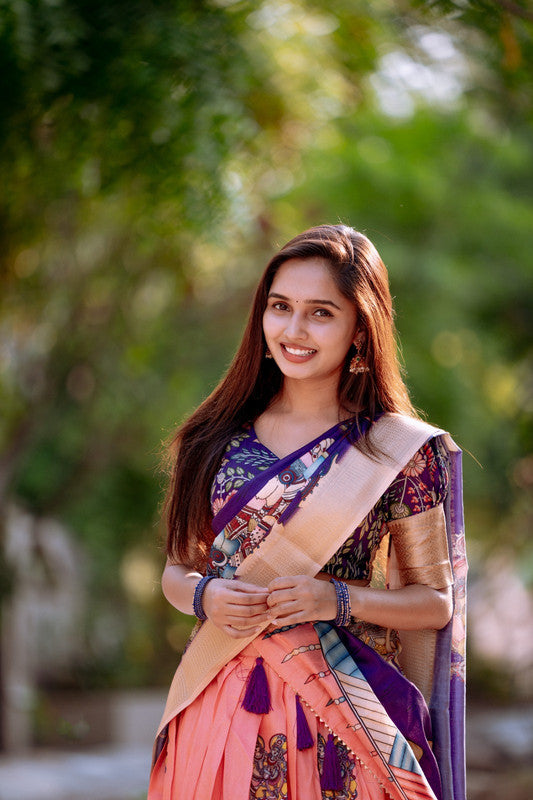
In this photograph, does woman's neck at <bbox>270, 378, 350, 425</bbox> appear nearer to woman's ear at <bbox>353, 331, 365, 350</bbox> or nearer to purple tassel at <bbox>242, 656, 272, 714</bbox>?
woman's ear at <bbox>353, 331, 365, 350</bbox>

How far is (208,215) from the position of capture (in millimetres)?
4625

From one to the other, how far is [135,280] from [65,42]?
3740mm

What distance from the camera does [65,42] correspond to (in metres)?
3.74

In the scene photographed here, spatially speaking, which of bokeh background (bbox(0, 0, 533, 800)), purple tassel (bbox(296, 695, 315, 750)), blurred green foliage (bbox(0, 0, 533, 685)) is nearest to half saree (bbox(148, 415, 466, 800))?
purple tassel (bbox(296, 695, 315, 750))

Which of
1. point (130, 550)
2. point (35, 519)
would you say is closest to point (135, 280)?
point (35, 519)

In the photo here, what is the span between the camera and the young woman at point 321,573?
6.71 ft

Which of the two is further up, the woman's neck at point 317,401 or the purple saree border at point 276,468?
the woman's neck at point 317,401

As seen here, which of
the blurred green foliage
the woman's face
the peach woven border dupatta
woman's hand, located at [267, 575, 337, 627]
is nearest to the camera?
woman's hand, located at [267, 575, 337, 627]

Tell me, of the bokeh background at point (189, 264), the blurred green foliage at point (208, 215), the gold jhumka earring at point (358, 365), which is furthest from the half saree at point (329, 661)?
the blurred green foliage at point (208, 215)

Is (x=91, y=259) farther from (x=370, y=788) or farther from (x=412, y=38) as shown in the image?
(x=370, y=788)

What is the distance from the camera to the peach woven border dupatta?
82.5 inches

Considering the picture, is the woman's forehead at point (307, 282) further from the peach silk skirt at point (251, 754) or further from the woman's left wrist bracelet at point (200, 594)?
the peach silk skirt at point (251, 754)

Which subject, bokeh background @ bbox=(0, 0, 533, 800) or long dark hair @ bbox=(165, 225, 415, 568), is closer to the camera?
long dark hair @ bbox=(165, 225, 415, 568)

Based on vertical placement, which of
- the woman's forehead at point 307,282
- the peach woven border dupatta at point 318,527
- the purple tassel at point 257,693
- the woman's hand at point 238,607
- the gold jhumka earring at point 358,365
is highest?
the woman's forehead at point 307,282
